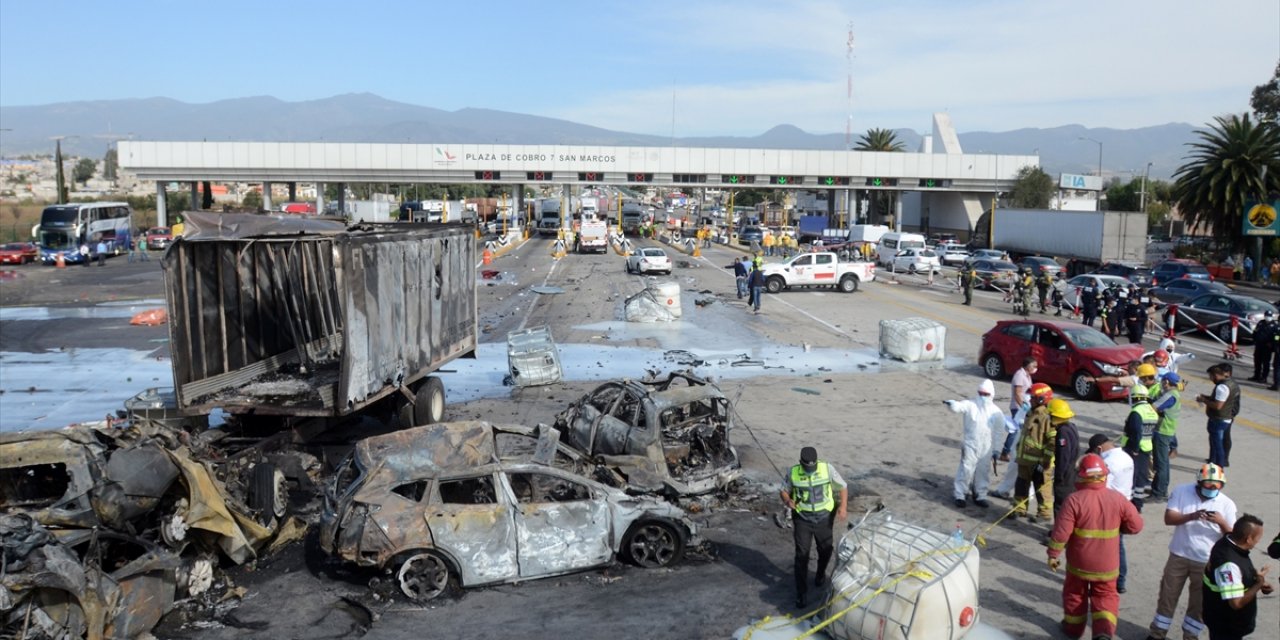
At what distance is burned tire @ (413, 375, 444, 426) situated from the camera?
14273 millimetres

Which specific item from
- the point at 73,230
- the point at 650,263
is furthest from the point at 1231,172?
the point at 73,230

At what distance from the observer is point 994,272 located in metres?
39.6

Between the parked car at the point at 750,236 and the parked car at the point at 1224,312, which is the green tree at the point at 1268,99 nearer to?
the parked car at the point at 750,236

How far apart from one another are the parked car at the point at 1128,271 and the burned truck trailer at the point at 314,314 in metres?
30.8

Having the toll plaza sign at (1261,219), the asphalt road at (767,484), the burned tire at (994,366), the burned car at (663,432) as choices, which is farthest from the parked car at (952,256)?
the burned car at (663,432)

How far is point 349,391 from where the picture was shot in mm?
11539

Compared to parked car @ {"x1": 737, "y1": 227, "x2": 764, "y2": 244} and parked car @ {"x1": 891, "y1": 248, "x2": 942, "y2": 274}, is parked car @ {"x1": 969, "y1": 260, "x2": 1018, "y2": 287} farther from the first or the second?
parked car @ {"x1": 737, "y1": 227, "x2": 764, "y2": 244}

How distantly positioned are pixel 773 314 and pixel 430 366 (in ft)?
54.1

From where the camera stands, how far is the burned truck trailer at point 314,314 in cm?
1197

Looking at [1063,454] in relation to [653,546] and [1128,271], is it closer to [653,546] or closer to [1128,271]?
[653,546]

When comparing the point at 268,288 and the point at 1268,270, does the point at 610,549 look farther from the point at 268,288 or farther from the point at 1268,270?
the point at 1268,270

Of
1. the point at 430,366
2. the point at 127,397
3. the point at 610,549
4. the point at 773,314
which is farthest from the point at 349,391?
the point at 773,314

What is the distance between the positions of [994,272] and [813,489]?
34349mm

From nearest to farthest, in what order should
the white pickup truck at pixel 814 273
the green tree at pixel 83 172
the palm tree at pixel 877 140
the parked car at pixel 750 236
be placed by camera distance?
the white pickup truck at pixel 814 273 < the parked car at pixel 750 236 < the palm tree at pixel 877 140 < the green tree at pixel 83 172
